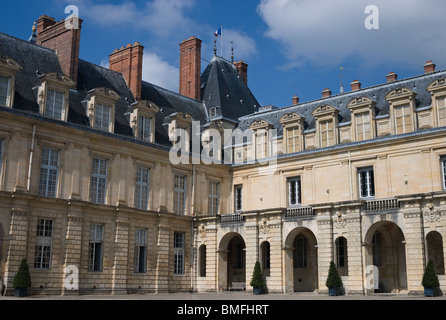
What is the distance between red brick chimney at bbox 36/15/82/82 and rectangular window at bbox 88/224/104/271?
26.8ft

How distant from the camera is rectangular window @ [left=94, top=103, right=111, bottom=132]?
2822 centimetres

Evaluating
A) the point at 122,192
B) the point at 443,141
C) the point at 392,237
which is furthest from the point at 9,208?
the point at 443,141

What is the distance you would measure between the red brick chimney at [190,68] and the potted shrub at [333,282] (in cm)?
1703

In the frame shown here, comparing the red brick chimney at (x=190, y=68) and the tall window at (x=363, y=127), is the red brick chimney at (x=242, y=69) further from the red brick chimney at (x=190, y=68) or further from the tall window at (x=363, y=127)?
the tall window at (x=363, y=127)

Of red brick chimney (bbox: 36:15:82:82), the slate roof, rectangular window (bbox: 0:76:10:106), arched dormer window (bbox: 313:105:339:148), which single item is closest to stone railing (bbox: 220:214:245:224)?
arched dormer window (bbox: 313:105:339:148)

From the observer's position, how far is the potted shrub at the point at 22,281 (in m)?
22.8

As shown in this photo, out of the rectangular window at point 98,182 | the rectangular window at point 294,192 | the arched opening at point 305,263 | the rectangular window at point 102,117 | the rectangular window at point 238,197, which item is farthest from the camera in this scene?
the rectangular window at point 238,197

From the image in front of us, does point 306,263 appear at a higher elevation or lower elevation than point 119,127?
lower

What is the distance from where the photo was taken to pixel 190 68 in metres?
37.5

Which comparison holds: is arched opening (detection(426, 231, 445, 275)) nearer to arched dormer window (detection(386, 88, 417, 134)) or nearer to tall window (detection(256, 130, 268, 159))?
arched dormer window (detection(386, 88, 417, 134))

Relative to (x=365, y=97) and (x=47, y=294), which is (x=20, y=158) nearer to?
(x=47, y=294)

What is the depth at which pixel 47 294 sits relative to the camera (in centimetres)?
2459

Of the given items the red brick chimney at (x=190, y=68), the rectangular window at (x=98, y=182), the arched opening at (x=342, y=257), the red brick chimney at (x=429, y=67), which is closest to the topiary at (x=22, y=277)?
the rectangular window at (x=98, y=182)

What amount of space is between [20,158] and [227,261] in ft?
43.4
